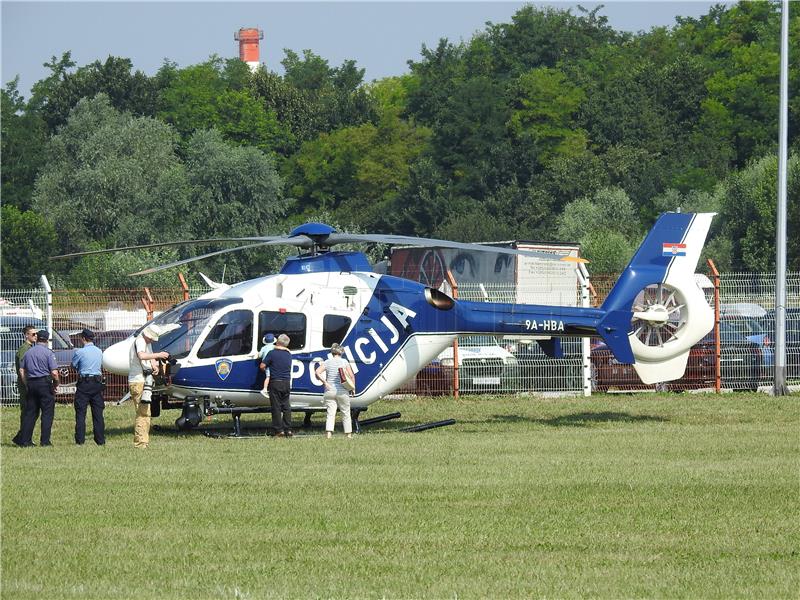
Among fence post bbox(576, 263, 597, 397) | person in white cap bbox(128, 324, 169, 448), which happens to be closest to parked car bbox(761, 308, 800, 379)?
fence post bbox(576, 263, 597, 397)

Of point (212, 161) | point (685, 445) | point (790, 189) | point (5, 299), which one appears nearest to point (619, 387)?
point (685, 445)

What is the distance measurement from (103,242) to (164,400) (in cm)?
6193

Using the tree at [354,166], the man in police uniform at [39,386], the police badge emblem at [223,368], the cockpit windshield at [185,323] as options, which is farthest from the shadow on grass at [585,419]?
the tree at [354,166]

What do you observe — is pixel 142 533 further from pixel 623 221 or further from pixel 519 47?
pixel 519 47

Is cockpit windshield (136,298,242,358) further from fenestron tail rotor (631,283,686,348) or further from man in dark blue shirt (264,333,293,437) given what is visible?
fenestron tail rotor (631,283,686,348)

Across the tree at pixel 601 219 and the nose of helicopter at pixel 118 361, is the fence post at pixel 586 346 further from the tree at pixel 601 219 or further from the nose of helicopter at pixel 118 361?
the tree at pixel 601 219

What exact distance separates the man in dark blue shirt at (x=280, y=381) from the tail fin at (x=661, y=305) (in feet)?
16.8

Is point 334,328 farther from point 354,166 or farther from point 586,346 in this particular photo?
point 354,166

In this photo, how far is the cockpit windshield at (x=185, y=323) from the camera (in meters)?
20.9

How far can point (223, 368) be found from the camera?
21000 millimetres

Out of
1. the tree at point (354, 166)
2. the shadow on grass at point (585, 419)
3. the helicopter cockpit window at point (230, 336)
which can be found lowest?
the shadow on grass at point (585, 419)

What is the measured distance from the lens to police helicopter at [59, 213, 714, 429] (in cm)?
2102

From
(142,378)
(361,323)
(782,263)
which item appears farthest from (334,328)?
(782,263)

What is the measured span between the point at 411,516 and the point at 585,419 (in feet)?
34.8
